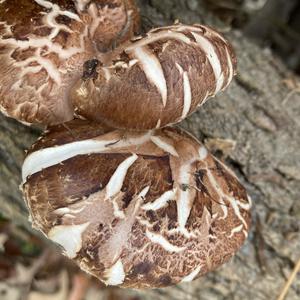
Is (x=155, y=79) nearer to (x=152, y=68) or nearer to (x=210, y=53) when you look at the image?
(x=152, y=68)

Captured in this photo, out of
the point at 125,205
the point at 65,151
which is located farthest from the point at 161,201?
the point at 65,151

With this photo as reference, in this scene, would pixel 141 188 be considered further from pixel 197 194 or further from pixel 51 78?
pixel 51 78

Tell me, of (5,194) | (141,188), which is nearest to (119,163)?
(141,188)

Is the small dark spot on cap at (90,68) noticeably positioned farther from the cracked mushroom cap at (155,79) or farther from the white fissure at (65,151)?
the white fissure at (65,151)

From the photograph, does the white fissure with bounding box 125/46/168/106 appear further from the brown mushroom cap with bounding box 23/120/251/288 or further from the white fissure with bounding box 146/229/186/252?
the white fissure with bounding box 146/229/186/252

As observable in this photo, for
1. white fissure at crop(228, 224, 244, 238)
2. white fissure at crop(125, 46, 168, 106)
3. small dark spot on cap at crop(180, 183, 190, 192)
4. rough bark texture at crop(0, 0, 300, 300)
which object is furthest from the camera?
rough bark texture at crop(0, 0, 300, 300)

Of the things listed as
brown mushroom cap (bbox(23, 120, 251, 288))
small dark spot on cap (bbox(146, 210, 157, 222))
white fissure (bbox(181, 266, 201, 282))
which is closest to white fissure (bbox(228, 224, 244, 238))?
brown mushroom cap (bbox(23, 120, 251, 288))
